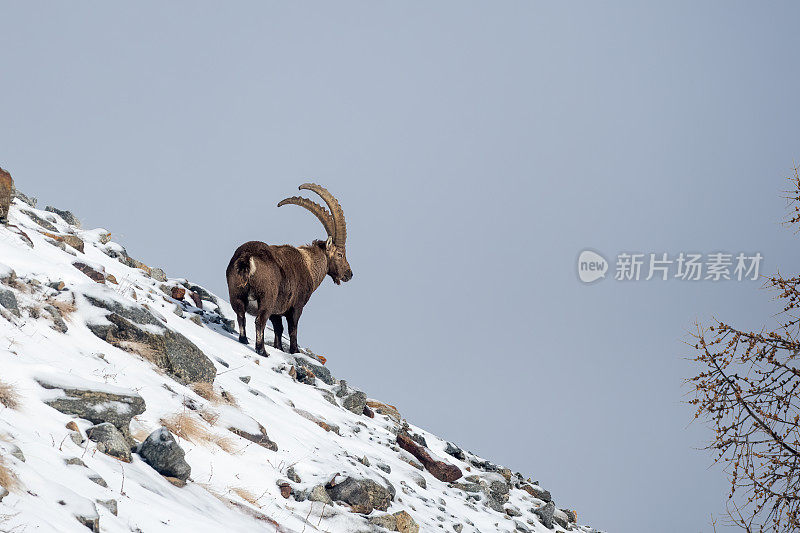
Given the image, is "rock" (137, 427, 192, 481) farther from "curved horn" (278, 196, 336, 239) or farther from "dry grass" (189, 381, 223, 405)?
"curved horn" (278, 196, 336, 239)

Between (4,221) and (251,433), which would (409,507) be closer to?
(251,433)

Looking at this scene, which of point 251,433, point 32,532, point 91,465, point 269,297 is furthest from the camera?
point 269,297

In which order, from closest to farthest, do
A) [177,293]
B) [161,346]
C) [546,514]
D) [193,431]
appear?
[193,431] → [161,346] → [546,514] → [177,293]

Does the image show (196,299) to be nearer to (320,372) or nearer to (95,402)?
(320,372)

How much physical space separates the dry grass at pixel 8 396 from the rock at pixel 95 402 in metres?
0.33

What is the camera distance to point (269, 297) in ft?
47.4

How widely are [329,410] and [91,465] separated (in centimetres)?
698

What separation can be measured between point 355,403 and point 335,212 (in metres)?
4.87

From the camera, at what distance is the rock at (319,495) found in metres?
Result: 7.77

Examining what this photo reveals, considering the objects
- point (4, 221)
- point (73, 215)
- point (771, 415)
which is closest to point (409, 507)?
point (771, 415)

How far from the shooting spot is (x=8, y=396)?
6117mm

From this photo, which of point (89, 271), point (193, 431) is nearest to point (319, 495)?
point (193, 431)

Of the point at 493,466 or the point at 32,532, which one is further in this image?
the point at 493,466

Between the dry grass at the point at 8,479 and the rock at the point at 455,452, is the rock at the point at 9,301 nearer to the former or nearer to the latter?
the dry grass at the point at 8,479
